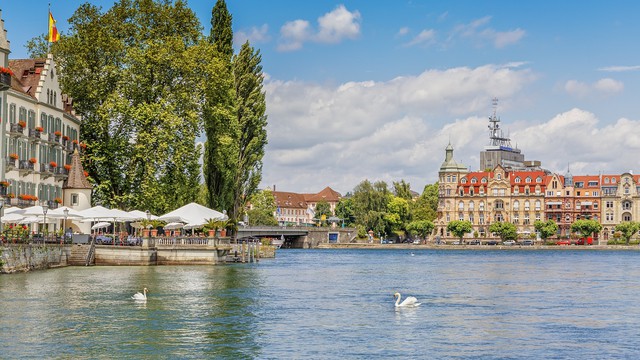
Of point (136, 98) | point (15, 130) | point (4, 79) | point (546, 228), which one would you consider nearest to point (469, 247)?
point (546, 228)

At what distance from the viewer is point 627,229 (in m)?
182

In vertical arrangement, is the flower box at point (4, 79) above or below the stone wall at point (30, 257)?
above

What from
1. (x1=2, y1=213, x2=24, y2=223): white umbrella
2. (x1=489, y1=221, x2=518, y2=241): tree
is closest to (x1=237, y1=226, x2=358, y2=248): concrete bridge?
(x1=489, y1=221, x2=518, y2=241): tree

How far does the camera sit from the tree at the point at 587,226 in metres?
187

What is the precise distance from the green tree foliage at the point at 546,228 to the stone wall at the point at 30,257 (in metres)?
139

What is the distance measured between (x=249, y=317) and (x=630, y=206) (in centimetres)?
16642

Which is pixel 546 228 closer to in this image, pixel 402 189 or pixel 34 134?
pixel 402 189

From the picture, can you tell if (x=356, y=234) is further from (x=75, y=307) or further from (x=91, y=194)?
(x=75, y=307)

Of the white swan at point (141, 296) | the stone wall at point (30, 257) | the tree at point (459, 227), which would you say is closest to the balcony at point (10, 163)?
the stone wall at point (30, 257)

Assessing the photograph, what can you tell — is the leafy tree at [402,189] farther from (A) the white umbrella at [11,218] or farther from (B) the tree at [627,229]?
(A) the white umbrella at [11,218]

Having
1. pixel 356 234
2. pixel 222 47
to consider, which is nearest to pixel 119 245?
pixel 222 47

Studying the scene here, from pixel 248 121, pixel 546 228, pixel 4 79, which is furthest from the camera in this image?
pixel 546 228

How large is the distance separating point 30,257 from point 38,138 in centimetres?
1487

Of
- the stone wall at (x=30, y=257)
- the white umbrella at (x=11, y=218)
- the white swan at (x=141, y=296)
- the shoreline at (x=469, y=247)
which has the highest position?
the white umbrella at (x=11, y=218)
